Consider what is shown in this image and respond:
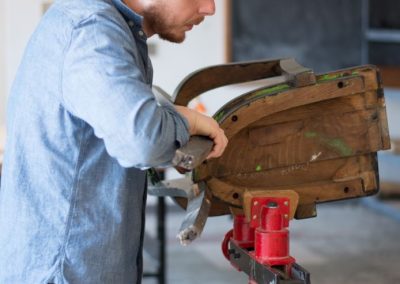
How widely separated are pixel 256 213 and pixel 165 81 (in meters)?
4.17

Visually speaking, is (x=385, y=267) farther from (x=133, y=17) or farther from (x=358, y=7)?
(x=133, y=17)

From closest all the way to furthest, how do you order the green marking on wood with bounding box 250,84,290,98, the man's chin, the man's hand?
1. the man's hand
2. the man's chin
3. the green marking on wood with bounding box 250,84,290,98

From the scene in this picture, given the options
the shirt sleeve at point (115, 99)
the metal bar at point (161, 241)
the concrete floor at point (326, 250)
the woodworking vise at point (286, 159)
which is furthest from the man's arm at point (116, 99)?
the concrete floor at point (326, 250)

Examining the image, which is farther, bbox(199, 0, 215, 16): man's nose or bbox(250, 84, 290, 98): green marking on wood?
bbox(250, 84, 290, 98): green marking on wood

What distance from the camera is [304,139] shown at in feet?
5.75

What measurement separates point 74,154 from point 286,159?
0.51m

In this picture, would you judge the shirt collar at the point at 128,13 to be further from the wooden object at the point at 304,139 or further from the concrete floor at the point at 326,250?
the concrete floor at the point at 326,250

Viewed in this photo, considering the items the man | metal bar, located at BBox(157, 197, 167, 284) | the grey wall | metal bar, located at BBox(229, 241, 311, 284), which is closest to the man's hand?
the man

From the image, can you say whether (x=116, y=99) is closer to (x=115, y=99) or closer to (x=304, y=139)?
(x=115, y=99)

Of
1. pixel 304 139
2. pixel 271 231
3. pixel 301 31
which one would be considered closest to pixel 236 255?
pixel 271 231

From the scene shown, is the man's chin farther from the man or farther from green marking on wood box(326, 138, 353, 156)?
green marking on wood box(326, 138, 353, 156)

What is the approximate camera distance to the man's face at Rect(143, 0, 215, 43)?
1.53m

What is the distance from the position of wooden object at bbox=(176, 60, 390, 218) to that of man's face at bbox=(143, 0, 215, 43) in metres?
0.21

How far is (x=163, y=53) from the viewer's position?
5801 mm
